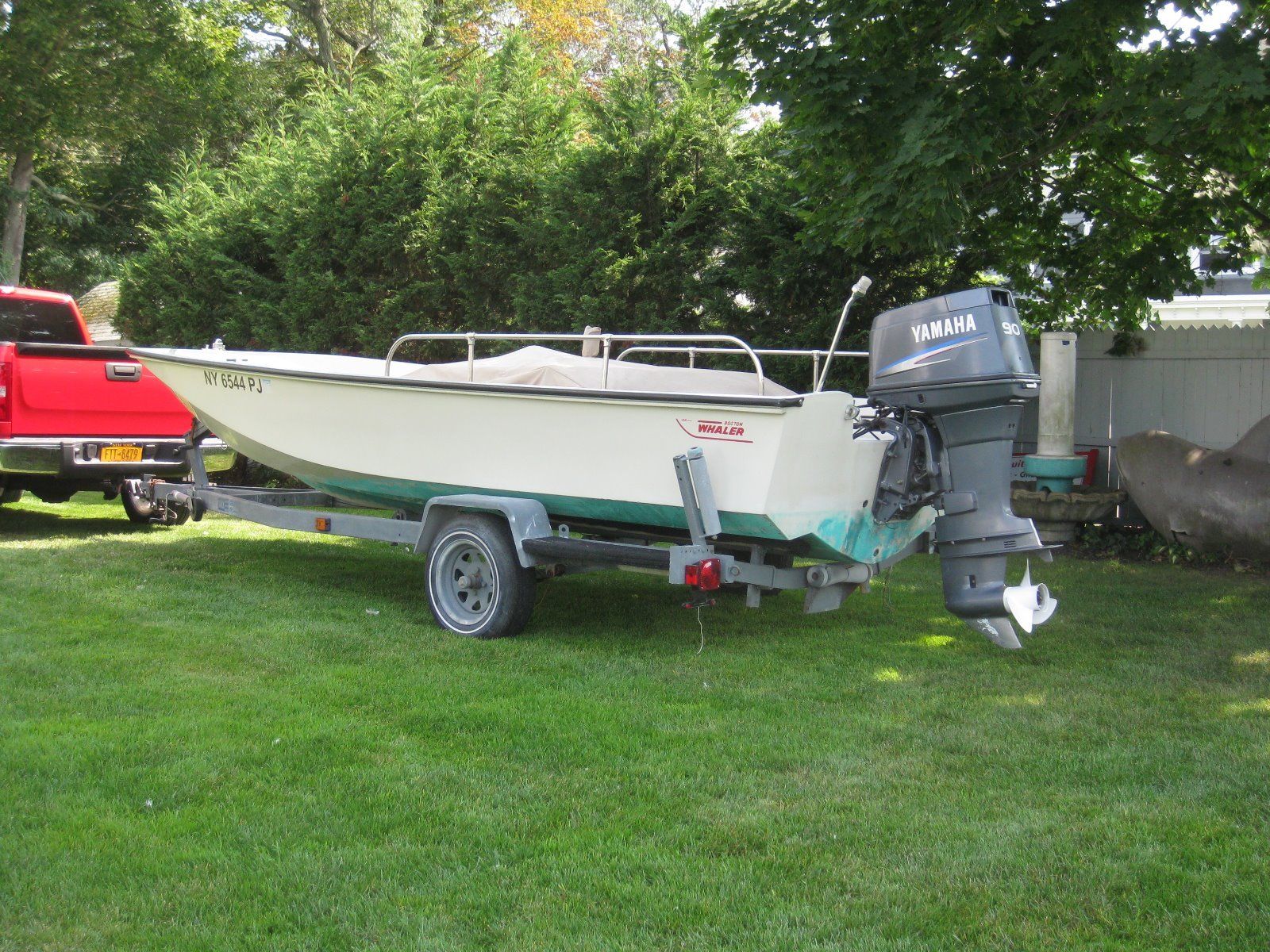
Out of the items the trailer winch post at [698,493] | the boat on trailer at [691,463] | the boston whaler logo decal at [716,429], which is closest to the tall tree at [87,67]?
the boat on trailer at [691,463]

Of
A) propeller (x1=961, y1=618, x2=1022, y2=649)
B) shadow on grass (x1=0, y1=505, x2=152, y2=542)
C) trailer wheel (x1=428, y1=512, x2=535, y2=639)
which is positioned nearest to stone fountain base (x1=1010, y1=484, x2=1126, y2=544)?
propeller (x1=961, y1=618, x2=1022, y2=649)

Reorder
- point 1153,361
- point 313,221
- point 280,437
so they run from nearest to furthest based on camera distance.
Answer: point 280,437 → point 1153,361 → point 313,221

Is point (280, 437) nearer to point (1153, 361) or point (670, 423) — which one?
point (670, 423)

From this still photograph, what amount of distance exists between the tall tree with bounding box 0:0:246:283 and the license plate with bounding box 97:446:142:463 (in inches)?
585

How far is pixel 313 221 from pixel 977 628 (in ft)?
→ 32.6

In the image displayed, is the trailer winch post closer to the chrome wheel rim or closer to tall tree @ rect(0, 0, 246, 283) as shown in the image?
the chrome wheel rim

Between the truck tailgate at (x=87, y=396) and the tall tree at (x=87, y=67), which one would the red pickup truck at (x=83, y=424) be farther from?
the tall tree at (x=87, y=67)

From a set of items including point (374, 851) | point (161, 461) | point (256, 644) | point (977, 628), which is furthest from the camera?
point (161, 461)

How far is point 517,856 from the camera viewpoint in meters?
3.57

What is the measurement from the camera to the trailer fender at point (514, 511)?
6227 millimetres

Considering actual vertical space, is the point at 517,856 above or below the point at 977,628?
below

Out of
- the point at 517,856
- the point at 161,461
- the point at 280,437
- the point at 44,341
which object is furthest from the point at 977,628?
the point at 44,341

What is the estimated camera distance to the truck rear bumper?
8.68m

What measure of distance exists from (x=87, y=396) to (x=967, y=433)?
22.3ft
